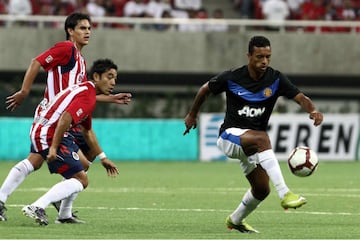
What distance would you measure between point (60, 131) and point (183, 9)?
21.8 metres

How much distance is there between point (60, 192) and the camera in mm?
11508

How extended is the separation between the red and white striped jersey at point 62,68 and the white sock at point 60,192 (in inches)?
39.5

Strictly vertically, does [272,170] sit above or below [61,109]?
below

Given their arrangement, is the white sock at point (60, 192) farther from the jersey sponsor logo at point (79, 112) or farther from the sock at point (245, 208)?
the sock at point (245, 208)

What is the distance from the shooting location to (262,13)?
33219 millimetres

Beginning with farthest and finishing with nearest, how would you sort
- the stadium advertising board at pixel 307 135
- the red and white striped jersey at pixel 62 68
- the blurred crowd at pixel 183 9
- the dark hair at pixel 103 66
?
the blurred crowd at pixel 183 9
the stadium advertising board at pixel 307 135
the red and white striped jersey at pixel 62 68
the dark hair at pixel 103 66

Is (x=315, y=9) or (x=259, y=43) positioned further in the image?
(x=315, y=9)

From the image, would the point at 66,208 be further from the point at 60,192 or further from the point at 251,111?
the point at 251,111

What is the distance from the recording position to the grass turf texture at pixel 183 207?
11233 millimetres

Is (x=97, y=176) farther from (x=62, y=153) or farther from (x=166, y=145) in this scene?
(x=62, y=153)

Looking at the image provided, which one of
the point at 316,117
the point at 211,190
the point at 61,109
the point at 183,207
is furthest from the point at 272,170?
the point at 211,190

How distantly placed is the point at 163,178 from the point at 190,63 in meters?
11.3

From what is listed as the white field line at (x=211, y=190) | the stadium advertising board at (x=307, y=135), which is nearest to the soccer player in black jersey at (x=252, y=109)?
the white field line at (x=211, y=190)

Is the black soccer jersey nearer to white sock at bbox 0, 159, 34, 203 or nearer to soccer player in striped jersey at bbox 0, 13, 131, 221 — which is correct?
soccer player in striped jersey at bbox 0, 13, 131, 221
